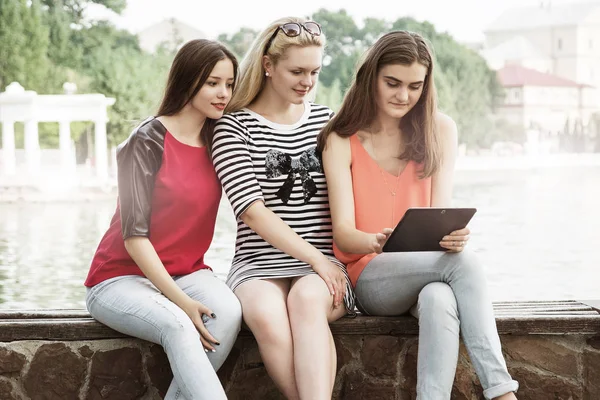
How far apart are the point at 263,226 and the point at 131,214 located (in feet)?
0.80

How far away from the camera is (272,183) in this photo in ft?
5.95

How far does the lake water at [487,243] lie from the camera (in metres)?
11.6

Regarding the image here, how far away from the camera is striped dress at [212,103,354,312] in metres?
1.77

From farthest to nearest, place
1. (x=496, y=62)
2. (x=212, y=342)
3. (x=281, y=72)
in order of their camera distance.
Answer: (x=496, y=62), (x=281, y=72), (x=212, y=342)

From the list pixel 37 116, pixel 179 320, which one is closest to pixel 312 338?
pixel 179 320

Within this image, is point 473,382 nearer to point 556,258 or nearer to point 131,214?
point 131,214

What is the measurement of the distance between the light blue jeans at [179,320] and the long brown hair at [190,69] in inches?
12.9

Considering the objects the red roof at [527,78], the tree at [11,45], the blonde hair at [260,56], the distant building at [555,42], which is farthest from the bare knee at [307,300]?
the distant building at [555,42]

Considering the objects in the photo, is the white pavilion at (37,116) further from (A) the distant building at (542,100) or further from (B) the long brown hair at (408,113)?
(A) the distant building at (542,100)

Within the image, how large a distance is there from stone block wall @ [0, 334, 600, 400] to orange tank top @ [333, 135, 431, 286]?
17cm

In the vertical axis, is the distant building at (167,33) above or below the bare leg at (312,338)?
above

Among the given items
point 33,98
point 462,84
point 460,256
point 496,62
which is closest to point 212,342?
point 460,256

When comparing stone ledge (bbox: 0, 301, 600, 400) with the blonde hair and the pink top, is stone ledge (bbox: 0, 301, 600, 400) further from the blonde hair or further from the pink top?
the blonde hair

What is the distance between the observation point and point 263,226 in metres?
1.74
